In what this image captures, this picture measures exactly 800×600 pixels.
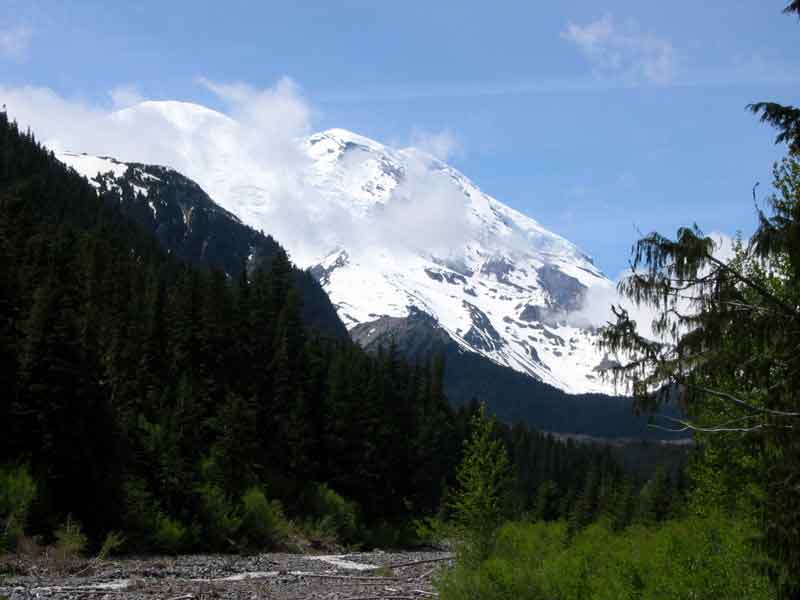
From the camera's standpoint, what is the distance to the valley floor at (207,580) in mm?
24203

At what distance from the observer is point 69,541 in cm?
3225

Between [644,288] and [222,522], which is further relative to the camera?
[222,522]

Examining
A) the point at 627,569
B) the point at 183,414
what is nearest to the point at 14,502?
the point at 183,414

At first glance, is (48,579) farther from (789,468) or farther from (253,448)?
(253,448)

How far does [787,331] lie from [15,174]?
556ft

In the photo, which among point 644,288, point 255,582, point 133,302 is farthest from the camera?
point 133,302

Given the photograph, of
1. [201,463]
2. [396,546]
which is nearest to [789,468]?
[201,463]

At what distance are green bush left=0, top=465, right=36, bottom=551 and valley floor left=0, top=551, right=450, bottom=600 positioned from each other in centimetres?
157

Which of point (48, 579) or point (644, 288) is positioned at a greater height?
point (644, 288)

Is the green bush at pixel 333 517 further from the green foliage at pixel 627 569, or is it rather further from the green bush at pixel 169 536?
the green foliage at pixel 627 569

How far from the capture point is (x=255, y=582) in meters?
30.7

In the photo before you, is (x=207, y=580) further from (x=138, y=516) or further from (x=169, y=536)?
(x=169, y=536)

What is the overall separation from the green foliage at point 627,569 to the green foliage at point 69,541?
17.1 meters

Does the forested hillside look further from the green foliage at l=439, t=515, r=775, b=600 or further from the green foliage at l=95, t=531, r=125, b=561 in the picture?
the green foliage at l=439, t=515, r=775, b=600
